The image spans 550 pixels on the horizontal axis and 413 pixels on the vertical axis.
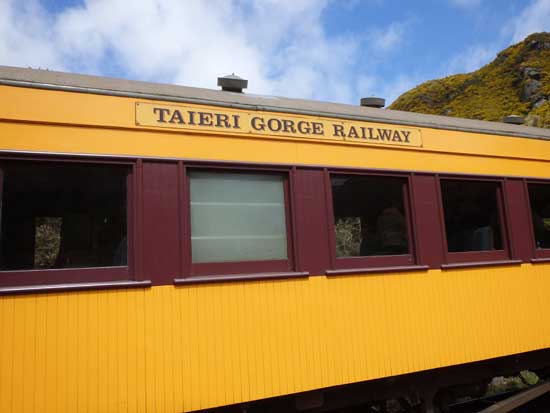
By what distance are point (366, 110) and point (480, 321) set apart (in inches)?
91.2

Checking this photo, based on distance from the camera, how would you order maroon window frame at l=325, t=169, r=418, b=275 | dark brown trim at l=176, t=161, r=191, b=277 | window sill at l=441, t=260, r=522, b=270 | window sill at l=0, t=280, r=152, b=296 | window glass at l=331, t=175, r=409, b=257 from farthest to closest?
window sill at l=441, t=260, r=522, b=270 < window glass at l=331, t=175, r=409, b=257 < maroon window frame at l=325, t=169, r=418, b=275 < dark brown trim at l=176, t=161, r=191, b=277 < window sill at l=0, t=280, r=152, b=296

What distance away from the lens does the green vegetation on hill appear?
24312 mm

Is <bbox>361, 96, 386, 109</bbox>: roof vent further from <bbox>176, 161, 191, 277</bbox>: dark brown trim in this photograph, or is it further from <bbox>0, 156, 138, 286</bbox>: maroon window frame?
<bbox>0, 156, 138, 286</bbox>: maroon window frame

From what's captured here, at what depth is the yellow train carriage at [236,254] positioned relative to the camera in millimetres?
2994

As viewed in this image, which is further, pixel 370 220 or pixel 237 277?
pixel 370 220

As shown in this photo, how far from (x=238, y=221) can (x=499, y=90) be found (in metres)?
28.9

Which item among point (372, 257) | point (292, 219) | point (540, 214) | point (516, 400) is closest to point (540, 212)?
point (540, 214)

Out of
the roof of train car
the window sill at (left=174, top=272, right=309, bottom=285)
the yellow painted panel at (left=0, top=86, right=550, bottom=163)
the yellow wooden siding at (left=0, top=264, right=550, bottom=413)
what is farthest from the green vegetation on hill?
the yellow painted panel at (left=0, top=86, right=550, bottom=163)

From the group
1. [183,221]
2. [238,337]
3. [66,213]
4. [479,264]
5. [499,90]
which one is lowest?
[238,337]

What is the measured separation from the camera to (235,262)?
3.50m

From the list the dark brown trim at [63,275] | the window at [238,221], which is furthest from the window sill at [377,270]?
the dark brown trim at [63,275]

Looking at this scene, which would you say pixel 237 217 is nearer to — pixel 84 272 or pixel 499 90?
pixel 84 272

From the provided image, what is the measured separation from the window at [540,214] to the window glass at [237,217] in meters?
3.02

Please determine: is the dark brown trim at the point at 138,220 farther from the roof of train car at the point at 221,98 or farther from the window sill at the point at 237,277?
the roof of train car at the point at 221,98
